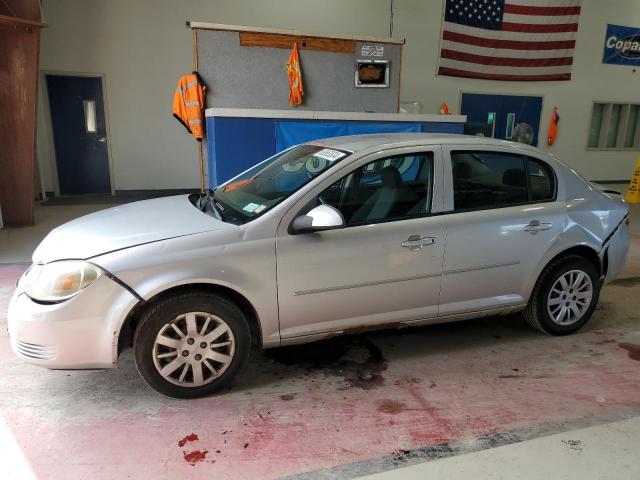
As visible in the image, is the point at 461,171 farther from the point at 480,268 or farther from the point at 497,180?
the point at 480,268

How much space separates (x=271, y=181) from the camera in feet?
11.3

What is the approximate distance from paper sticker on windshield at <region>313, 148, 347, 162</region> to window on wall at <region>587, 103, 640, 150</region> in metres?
12.5

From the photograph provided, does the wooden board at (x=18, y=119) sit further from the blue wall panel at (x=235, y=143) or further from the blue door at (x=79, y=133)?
the blue wall panel at (x=235, y=143)

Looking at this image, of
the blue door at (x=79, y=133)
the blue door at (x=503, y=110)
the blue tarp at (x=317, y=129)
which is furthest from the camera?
the blue door at (x=503, y=110)

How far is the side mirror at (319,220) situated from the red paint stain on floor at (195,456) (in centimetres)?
126

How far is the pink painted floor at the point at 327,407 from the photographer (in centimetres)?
236

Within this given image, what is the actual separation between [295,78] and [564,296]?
473 centimetres

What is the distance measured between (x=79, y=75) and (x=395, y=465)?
9641 mm

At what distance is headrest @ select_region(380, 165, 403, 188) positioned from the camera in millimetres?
3170

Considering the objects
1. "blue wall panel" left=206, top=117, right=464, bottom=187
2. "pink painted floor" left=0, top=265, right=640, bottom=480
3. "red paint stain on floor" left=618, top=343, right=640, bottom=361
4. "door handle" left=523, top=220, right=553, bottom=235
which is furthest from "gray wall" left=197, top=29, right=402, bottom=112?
"red paint stain on floor" left=618, top=343, right=640, bottom=361

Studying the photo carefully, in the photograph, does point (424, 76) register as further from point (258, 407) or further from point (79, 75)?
point (258, 407)

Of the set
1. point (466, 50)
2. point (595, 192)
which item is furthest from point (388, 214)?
point (466, 50)

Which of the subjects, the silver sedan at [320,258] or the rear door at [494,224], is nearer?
the silver sedan at [320,258]

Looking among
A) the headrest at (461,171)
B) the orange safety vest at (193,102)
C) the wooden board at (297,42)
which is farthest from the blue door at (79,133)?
the headrest at (461,171)
